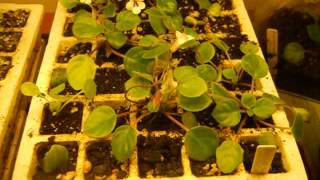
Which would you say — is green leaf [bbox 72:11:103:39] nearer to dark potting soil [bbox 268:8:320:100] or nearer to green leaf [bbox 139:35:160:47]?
green leaf [bbox 139:35:160:47]

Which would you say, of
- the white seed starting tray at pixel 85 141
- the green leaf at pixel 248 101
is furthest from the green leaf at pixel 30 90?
the green leaf at pixel 248 101

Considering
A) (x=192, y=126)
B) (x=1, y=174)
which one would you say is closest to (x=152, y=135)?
(x=192, y=126)

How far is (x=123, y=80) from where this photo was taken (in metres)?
Result: 0.79

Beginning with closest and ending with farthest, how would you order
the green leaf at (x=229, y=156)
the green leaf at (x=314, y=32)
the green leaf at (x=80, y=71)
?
the green leaf at (x=229, y=156) < the green leaf at (x=80, y=71) < the green leaf at (x=314, y=32)

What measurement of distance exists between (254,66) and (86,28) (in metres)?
0.32

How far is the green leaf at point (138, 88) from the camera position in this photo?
711 mm

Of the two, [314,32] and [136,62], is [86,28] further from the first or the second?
[314,32]

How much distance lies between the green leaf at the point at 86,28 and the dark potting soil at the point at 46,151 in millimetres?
219

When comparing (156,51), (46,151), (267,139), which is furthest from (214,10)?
(46,151)

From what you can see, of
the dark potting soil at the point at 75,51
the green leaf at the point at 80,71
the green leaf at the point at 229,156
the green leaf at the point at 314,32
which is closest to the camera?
the green leaf at the point at 229,156

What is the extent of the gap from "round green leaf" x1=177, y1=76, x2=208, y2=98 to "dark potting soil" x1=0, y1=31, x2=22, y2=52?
1.27 ft

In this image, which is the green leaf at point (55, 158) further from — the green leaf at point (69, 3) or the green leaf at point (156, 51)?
the green leaf at point (69, 3)

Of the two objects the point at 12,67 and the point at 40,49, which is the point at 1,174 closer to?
the point at 12,67

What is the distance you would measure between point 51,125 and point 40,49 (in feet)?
Answer: 1.07
